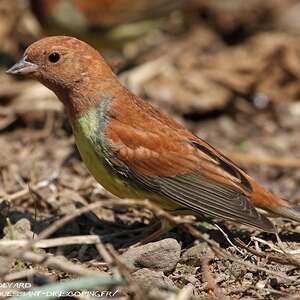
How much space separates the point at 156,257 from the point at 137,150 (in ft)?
2.82

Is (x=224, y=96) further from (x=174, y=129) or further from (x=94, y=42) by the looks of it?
(x=174, y=129)

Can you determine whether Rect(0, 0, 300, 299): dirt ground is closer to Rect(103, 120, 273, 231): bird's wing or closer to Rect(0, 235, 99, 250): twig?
Rect(0, 235, 99, 250): twig

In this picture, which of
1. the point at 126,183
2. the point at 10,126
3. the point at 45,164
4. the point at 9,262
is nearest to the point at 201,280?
the point at 126,183

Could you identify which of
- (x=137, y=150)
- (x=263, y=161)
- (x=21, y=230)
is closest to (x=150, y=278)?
(x=137, y=150)

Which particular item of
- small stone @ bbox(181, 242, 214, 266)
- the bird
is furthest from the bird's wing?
small stone @ bbox(181, 242, 214, 266)

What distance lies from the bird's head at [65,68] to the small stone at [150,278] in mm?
1454

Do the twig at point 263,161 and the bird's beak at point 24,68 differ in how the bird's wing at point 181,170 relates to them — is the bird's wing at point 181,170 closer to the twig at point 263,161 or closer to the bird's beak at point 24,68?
the bird's beak at point 24,68

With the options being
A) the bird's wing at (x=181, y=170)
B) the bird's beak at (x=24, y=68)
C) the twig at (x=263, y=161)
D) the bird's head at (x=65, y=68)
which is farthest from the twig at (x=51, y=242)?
the twig at (x=263, y=161)

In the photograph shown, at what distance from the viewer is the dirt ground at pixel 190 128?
4.73 m

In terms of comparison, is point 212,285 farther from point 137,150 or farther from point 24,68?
point 24,68

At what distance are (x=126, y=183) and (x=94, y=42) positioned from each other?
15.5ft

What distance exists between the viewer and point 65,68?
5.63m

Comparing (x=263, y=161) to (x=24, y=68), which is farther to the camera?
(x=263, y=161)

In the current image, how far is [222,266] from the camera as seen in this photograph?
517cm
